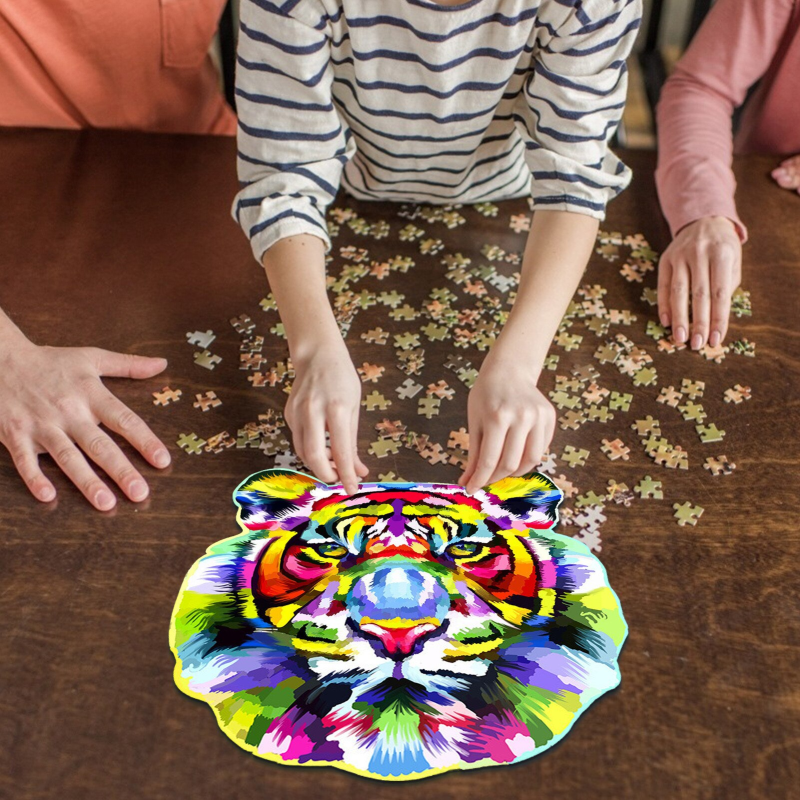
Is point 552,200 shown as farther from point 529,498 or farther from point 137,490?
point 137,490

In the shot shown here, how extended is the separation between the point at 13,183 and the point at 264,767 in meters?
1.10

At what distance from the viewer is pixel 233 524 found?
98 centimetres

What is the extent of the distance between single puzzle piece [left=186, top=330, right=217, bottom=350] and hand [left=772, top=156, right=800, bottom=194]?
1017 millimetres

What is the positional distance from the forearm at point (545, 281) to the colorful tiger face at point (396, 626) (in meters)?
0.18

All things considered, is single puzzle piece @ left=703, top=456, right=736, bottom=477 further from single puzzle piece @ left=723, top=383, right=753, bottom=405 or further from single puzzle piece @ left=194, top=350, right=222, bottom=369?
single puzzle piece @ left=194, top=350, right=222, bottom=369

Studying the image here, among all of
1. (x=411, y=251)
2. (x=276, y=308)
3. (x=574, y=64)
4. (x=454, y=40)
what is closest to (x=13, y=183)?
(x=276, y=308)

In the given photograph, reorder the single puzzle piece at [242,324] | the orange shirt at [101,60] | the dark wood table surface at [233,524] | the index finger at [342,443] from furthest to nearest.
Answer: the orange shirt at [101,60], the single puzzle piece at [242,324], the index finger at [342,443], the dark wood table surface at [233,524]

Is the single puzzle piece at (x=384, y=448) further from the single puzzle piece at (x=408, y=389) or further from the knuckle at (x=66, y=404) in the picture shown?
the knuckle at (x=66, y=404)

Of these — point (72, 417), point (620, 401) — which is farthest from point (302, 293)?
point (620, 401)

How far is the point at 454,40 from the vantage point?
43.9 inches

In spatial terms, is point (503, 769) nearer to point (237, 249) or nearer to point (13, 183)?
point (237, 249)

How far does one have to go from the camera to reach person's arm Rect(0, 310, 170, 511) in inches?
39.9

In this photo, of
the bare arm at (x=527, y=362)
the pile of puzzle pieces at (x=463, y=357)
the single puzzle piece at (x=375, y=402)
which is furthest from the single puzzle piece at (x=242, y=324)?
the bare arm at (x=527, y=362)

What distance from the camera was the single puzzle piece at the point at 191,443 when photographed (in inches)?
41.3
